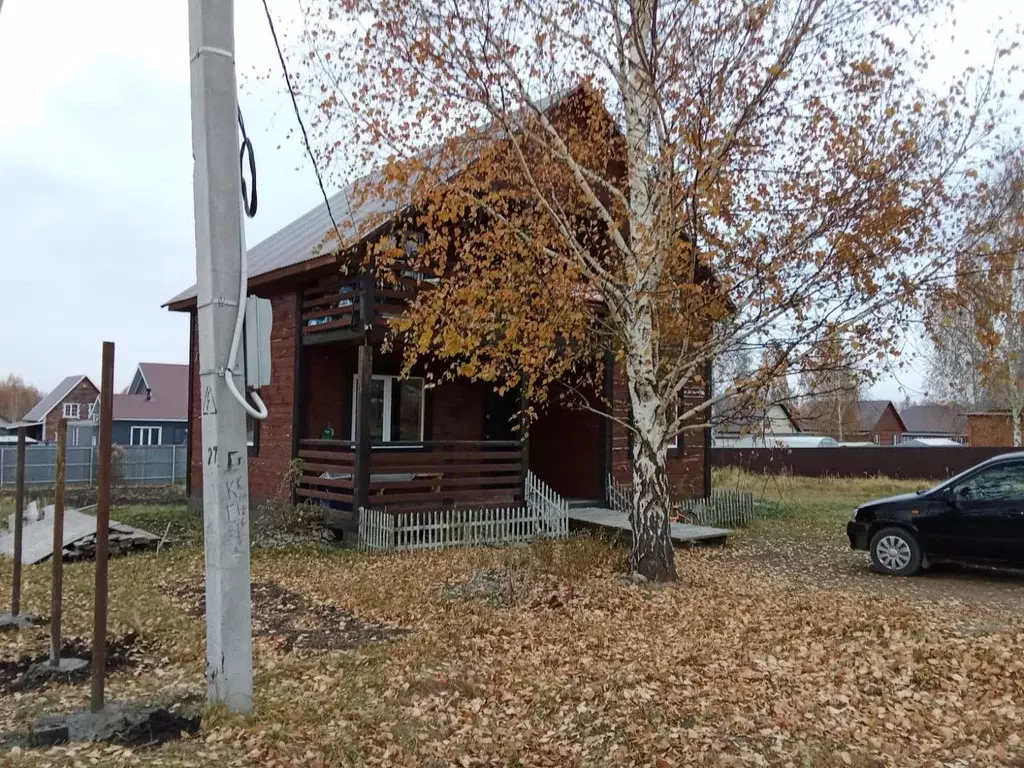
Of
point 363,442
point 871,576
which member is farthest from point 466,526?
point 871,576

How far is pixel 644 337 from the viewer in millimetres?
8984

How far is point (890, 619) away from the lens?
7.43m

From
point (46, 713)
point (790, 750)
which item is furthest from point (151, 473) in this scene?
point (790, 750)

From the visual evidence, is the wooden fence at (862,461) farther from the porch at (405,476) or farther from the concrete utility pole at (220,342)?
the concrete utility pole at (220,342)

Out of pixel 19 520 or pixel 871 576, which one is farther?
pixel 871 576

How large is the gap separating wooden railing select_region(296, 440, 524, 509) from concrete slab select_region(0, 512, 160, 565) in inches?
103

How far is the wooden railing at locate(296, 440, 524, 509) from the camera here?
40.9ft

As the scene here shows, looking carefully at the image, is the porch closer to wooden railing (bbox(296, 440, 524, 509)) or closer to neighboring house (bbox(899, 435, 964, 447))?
wooden railing (bbox(296, 440, 524, 509))

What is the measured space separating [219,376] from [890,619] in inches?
242

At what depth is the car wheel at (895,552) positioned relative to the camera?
10.3 m

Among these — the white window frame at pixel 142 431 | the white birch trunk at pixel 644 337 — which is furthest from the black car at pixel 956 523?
the white window frame at pixel 142 431

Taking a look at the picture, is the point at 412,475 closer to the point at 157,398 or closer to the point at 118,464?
the point at 118,464

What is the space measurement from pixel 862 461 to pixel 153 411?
34.8 metres

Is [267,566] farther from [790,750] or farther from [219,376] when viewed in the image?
[790,750]
